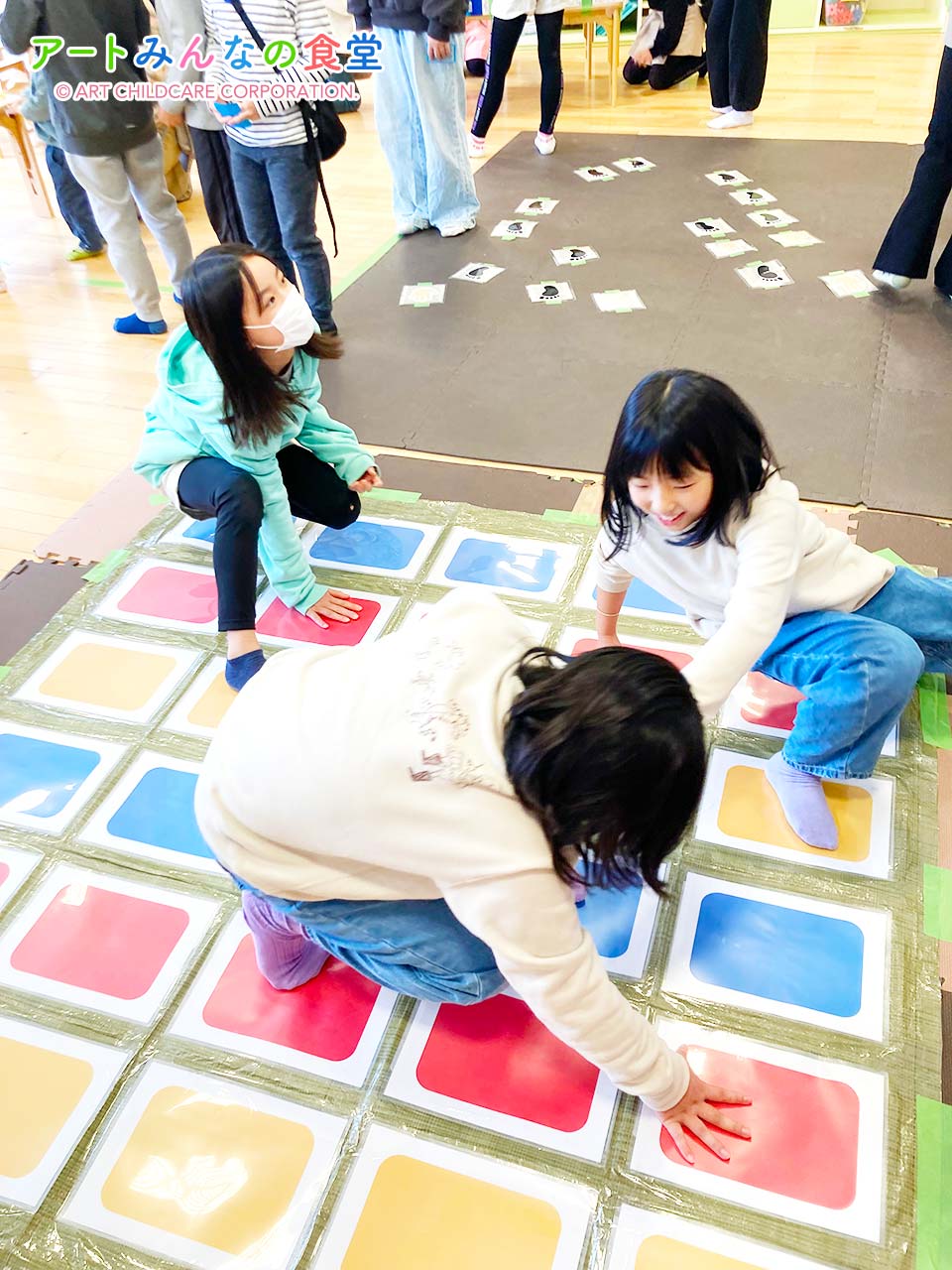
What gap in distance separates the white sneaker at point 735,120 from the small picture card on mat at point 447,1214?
4565mm

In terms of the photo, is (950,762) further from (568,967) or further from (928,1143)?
(568,967)

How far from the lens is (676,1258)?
109 centimetres

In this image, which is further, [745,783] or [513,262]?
[513,262]

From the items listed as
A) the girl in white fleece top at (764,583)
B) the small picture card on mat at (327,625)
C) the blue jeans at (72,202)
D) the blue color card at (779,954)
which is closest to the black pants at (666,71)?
the blue jeans at (72,202)

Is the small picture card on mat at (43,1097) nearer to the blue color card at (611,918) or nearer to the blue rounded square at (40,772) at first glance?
the blue rounded square at (40,772)

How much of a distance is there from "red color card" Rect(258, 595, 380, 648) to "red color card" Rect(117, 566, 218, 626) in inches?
5.1

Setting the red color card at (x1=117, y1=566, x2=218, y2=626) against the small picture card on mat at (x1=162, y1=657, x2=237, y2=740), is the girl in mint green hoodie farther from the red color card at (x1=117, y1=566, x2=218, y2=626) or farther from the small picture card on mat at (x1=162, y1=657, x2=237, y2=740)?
the red color card at (x1=117, y1=566, x2=218, y2=626)

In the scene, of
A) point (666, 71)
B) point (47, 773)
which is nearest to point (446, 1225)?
point (47, 773)

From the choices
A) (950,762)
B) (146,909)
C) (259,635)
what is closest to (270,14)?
(259,635)

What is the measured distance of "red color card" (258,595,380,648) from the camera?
192 cm

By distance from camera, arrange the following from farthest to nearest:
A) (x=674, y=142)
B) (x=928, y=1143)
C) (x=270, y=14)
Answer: (x=674, y=142) → (x=270, y=14) → (x=928, y=1143)

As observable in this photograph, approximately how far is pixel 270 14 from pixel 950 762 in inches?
93.4

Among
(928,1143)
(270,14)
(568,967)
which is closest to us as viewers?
(568,967)

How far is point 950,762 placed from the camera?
5.22ft
